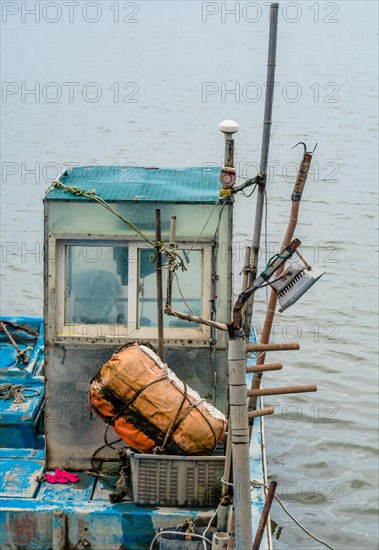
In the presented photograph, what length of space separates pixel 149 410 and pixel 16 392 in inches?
106

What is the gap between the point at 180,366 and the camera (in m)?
7.95

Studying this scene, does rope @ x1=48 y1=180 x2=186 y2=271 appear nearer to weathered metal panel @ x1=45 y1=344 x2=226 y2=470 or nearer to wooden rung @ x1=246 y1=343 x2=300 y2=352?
weathered metal panel @ x1=45 y1=344 x2=226 y2=470

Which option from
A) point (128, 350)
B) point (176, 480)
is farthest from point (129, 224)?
point (176, 480)

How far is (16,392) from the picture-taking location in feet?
32.0

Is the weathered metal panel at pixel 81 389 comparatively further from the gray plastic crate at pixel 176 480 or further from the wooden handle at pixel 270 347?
the wooden handle at pixel 270 347

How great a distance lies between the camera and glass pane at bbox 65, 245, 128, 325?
7891 mm

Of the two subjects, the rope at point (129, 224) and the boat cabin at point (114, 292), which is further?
the boat cabin at point (114, 292)

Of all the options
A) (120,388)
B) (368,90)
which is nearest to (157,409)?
(120,388)

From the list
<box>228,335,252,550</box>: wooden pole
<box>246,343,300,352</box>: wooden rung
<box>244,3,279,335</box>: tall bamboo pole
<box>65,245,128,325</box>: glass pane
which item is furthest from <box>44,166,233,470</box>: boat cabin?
<box>228,335,252,550</box>: wooden pole

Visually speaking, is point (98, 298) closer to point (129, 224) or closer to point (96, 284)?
point (96, 284)

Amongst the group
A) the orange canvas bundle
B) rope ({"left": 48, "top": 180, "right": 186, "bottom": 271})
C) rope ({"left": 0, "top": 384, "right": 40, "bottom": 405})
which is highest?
rope ({"left": 48, "top": 180, "right": 186, "bottom": 271})

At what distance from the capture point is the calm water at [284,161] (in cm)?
1202

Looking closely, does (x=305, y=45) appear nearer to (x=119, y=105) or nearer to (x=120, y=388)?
(x=119, y=105)

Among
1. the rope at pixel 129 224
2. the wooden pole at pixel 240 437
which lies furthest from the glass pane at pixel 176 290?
the wooden pole at pixel 240 437
